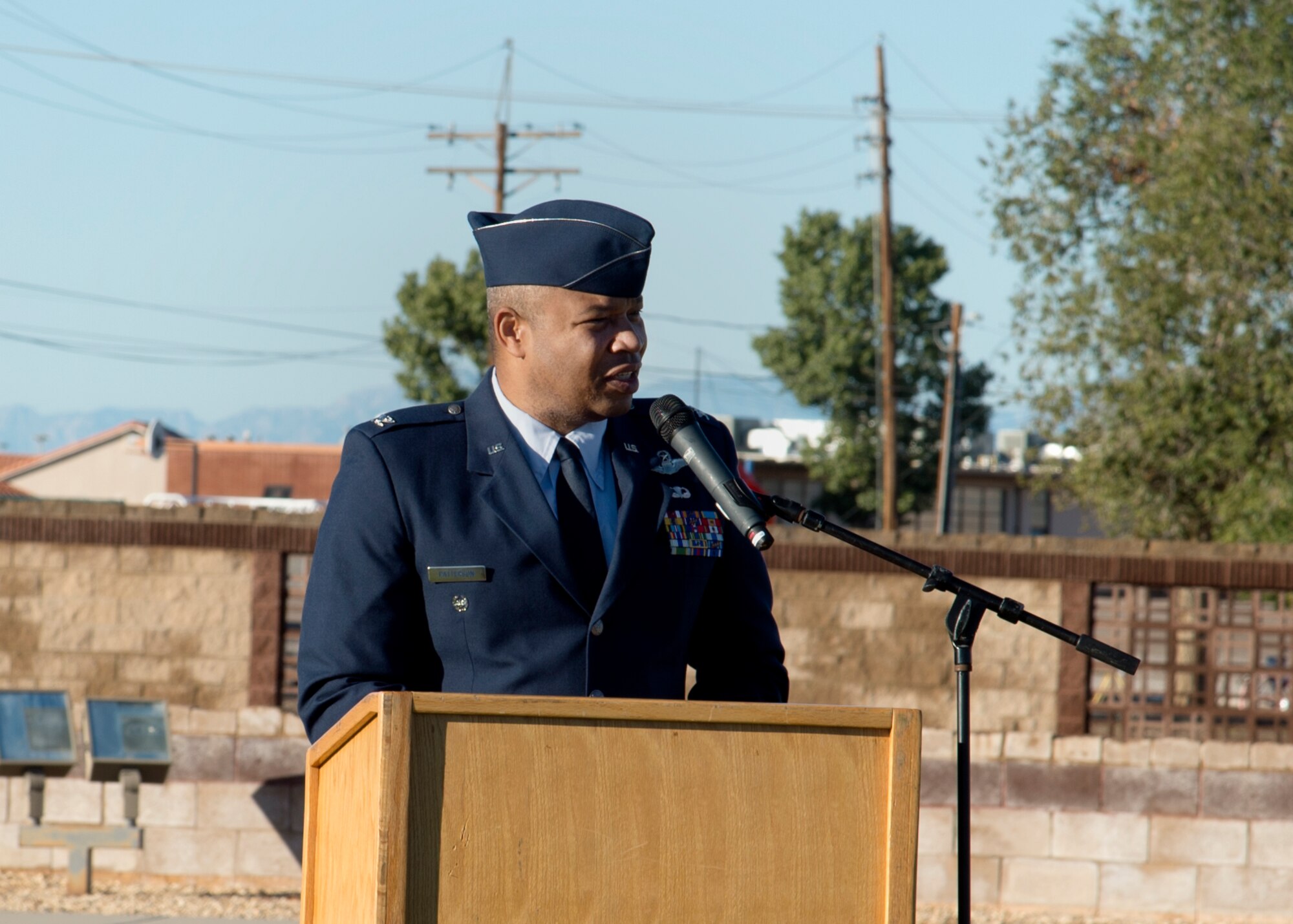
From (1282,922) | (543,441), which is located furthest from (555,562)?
(1282,922)

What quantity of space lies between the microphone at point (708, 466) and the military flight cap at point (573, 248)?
0.21 m

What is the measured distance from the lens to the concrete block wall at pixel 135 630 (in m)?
8.38

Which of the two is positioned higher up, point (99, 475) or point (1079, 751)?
point (99, 475)

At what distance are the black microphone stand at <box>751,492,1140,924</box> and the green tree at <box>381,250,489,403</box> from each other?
3858cm

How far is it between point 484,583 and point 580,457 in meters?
0.30

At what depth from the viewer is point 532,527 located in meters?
2.46

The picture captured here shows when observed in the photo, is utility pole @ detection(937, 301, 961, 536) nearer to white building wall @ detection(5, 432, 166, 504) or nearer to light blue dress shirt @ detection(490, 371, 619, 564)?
light blue dress shirt @ detection(490, 371, 619, 564)

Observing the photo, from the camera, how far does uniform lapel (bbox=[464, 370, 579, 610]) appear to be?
2.44 metres

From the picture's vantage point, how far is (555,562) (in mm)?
2443

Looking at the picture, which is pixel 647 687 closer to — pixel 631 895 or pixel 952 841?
pixel 631 895

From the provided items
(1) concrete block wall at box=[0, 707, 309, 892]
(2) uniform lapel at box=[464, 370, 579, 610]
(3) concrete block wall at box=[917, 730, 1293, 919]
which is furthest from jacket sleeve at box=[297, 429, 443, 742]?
(1) concrete block wall at box=[0, 707, 309, 892]

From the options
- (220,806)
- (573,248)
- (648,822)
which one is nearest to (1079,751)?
(220,806)

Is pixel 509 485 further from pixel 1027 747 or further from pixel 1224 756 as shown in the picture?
pixel 1224 756

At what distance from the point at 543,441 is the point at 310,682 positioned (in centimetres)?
56
